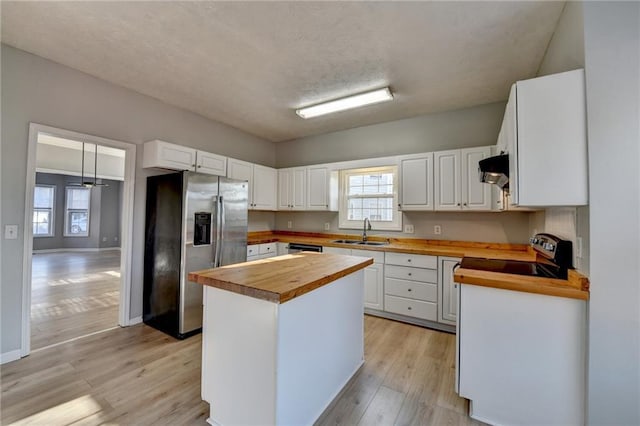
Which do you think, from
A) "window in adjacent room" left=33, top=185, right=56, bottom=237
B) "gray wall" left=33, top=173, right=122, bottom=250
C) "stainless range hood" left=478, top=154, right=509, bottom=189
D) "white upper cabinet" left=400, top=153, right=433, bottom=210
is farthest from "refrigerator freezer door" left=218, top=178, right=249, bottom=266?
"window in adjacent room" left=33, top=185, right=56, bottom=237

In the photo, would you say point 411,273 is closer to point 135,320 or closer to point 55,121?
point 135,320

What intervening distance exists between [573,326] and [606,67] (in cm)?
137

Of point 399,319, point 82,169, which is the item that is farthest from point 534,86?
point 82,169

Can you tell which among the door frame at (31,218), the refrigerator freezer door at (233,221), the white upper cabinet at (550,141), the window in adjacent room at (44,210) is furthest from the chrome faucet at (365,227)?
the window in adjacent room at (44,210)

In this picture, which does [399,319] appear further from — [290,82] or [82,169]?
[82,169]

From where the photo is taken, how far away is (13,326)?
7.49 feet

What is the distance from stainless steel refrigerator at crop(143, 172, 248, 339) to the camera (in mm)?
2789

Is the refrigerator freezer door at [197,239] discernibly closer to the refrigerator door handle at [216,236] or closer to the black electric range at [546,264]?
the refrigerator door handle at [216,236]

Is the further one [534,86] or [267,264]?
[267,264]

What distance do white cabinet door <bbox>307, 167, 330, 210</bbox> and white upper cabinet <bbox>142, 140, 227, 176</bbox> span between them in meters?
1.48

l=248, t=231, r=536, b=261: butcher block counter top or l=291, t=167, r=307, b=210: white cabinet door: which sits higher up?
l=291, t=167, r=307, b=210: white cabinet door

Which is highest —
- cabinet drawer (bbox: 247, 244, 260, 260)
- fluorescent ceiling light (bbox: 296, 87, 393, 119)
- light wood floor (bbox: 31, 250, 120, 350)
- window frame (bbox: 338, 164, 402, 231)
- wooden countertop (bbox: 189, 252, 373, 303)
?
fluorescent ceiling light (bbox: 296, 87, 393, 119)

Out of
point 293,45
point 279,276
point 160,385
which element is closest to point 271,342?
point 279,276

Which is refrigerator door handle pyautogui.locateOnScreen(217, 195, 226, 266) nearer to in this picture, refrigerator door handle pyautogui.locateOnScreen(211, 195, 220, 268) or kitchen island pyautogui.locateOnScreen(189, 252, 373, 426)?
refrigerator door handle pyautogui.locateOnScreen(211, 195, 220, 268)
